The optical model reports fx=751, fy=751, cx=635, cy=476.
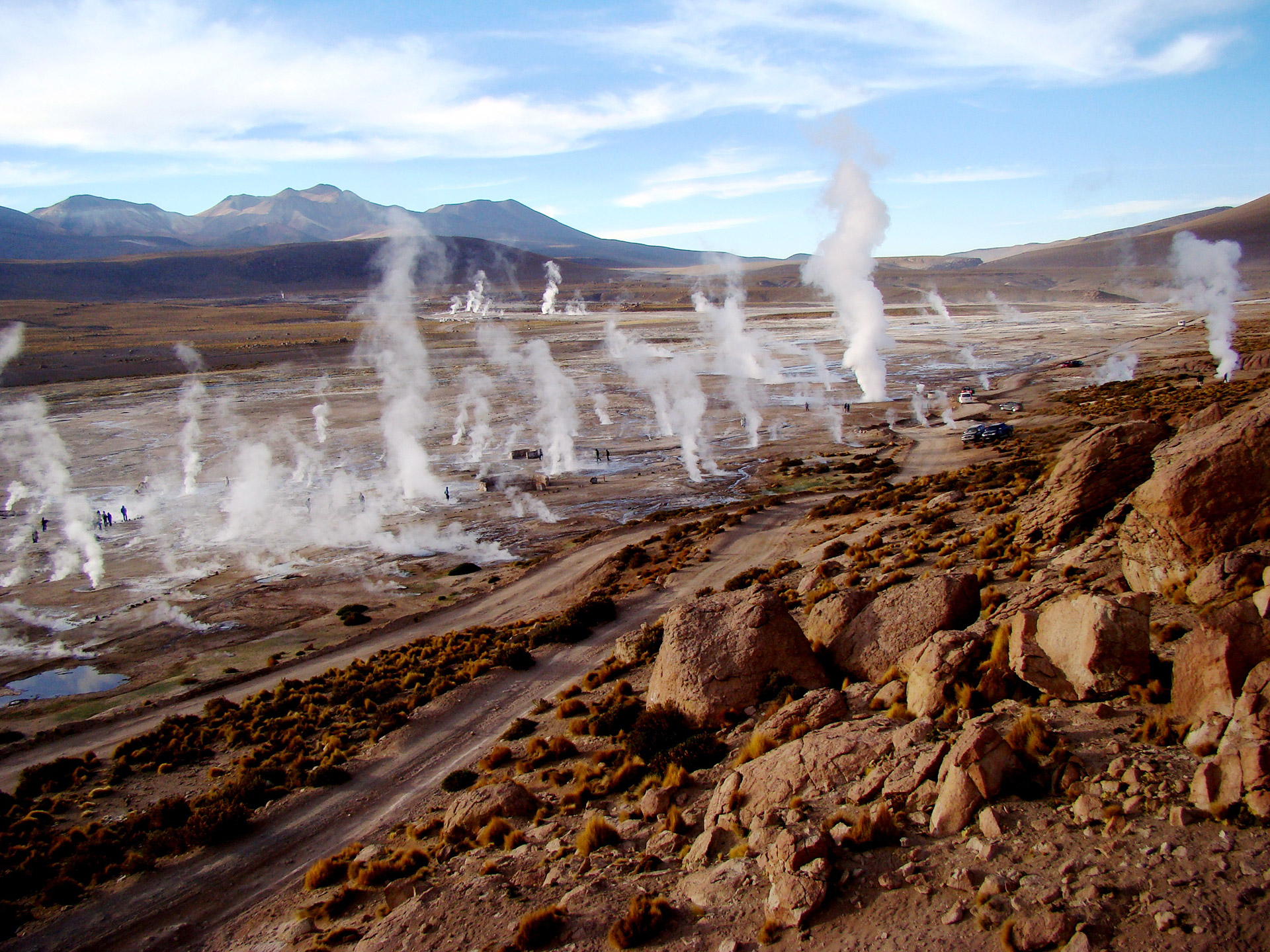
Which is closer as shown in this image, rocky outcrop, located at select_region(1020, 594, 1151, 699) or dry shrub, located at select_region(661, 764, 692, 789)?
rocky outcrop, located at select_region(1020, 594, 1151, 699)

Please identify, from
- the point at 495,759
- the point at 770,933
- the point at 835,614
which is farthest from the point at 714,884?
the point at 495,759

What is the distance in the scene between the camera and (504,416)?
81562 millimetres

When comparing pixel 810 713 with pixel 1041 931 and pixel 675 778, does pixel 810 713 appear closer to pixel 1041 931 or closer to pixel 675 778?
pixel 675 778

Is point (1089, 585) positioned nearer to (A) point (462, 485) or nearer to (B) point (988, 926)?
(B) point (988, 926)

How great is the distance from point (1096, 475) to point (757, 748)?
11.3 meters

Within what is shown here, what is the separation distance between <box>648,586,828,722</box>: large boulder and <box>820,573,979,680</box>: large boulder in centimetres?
77

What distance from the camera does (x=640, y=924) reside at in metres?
9.16

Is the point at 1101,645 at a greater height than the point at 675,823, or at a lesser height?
greater

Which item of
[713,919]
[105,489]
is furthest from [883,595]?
[105,489]

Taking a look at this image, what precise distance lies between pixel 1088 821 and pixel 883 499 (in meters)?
29.1

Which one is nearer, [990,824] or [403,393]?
[990,824]

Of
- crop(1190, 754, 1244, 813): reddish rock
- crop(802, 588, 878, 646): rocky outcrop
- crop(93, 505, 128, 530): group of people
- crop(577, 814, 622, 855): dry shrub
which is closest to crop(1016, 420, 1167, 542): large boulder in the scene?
crop(802, 588, 878, 646): rocky outcrop

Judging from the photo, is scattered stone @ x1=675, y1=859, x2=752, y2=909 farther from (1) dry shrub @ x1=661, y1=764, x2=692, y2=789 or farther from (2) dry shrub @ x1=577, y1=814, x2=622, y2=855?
(1) dry shrub @ x1=661, y1=764, x2=692, y2=789

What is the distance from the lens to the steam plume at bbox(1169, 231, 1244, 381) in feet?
235
